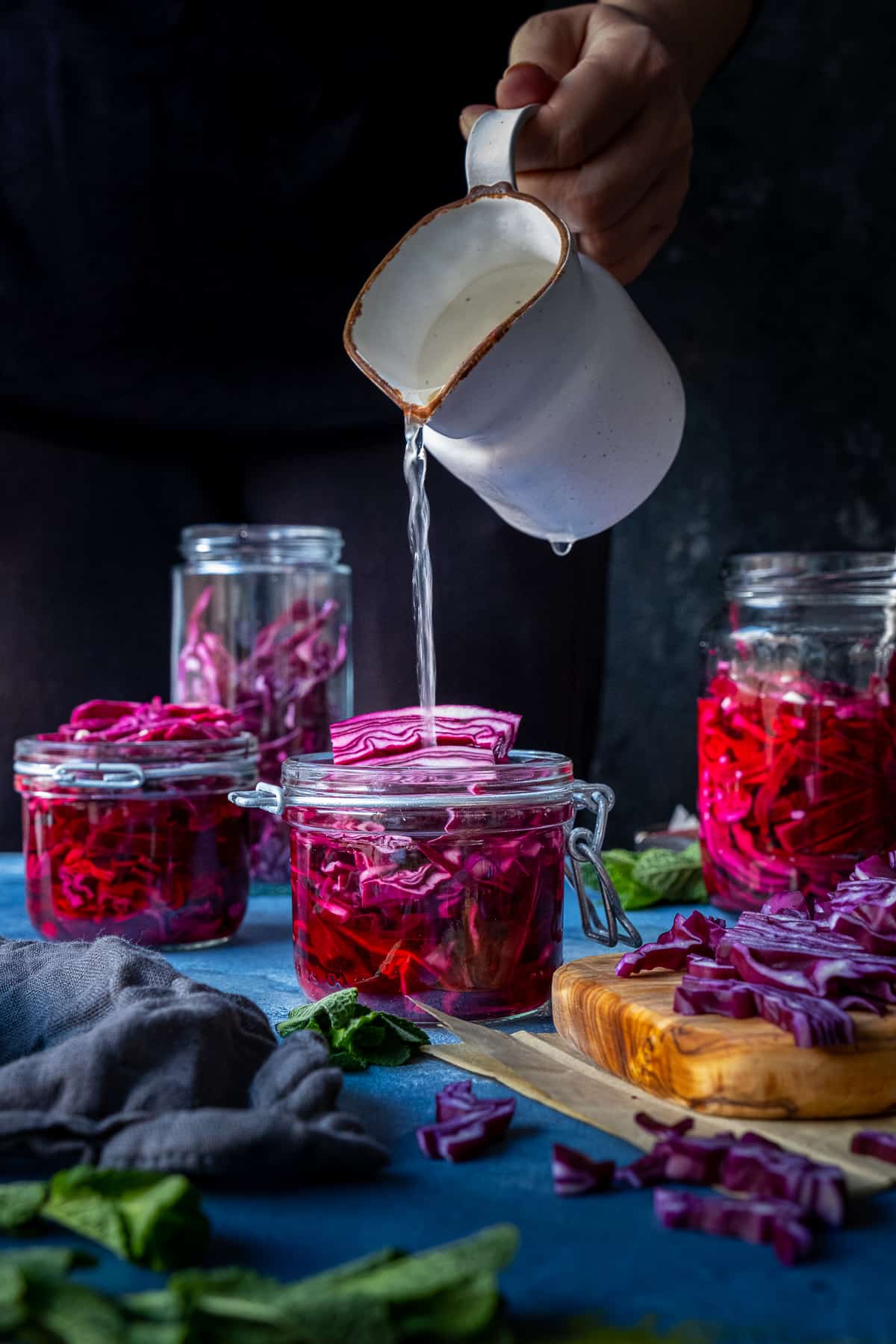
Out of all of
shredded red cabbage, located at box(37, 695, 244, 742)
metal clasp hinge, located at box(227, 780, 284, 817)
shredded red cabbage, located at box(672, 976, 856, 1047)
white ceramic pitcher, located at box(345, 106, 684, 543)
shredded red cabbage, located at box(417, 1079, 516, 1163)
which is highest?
white ceramic pitcher, located at box(345, 106, 684, 543)

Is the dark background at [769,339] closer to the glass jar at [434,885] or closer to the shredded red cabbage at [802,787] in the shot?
the shredded red cabbage at [802,787]

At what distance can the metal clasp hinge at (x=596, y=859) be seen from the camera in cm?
127

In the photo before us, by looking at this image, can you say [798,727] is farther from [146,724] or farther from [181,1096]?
[181,1096]

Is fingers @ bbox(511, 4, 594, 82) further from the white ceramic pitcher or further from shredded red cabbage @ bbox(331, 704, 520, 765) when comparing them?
shredded red cabbage @ bbox(331, 704, 520, 765)

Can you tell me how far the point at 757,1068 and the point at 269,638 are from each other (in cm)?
130

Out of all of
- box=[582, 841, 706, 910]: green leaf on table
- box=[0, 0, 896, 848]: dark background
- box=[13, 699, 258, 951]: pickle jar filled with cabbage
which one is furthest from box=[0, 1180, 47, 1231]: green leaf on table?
box=[0, 0, 896, 848]: dark background

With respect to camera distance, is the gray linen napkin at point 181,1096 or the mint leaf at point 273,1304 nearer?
the mint leaf at point 273,1304

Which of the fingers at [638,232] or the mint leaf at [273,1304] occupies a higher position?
the fingers at [638,232]

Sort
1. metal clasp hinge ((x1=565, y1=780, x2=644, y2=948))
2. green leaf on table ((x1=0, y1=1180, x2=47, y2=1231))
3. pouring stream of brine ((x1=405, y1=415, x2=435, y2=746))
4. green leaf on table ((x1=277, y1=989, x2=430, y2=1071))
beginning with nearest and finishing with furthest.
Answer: green leaf on table ((x1=0, y1=1180, x2=47, y2=1231)) < green leaf on table ((x1=277, y1=989, x2=430, y2=1071)) < metal clasp hinge ((x1=565, y1=780, x2=644, y2=948)) < pouring stream of brine ((x1=405, y1=415, x2=435, y2=746))

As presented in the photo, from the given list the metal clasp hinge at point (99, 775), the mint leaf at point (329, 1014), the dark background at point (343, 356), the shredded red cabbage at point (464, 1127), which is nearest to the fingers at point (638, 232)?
the dark background at point (343, 356)

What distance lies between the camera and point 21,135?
1.93 metres

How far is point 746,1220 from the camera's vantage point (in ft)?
2.33

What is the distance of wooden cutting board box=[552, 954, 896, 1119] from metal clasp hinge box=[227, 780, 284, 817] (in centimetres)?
47

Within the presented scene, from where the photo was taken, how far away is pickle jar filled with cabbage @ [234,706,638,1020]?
1.13m
